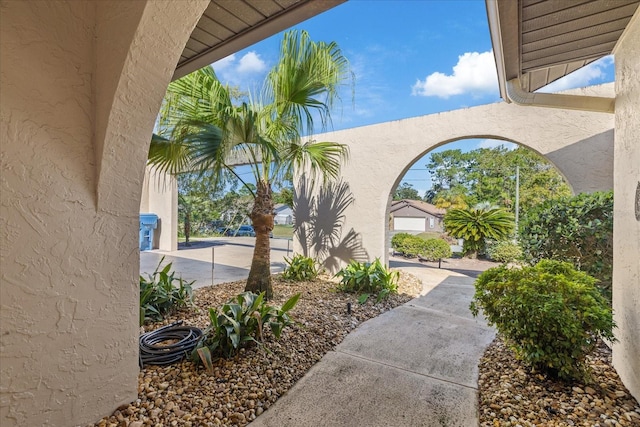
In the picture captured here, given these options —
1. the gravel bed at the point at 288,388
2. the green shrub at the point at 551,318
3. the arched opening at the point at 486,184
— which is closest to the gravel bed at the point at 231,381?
the gravel bed at the point at 288,388

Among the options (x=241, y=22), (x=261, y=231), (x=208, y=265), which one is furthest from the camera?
(x=208, y=265)

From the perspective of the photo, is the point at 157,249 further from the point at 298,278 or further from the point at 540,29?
the point at 540,29

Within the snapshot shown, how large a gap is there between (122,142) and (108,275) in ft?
2.82

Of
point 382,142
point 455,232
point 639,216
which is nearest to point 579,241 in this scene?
point 639,216

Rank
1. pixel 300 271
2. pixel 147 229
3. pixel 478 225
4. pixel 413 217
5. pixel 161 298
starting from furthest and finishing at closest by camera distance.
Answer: pixel 413 217 < pixel 147 229 < pixel 478 225 < pixel 300 271 < pixel 161 298

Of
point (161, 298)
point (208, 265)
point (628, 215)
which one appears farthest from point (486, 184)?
point (161, 298)

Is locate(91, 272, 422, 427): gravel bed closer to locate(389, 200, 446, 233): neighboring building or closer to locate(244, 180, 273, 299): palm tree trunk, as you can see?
locate(244, 180, 273, 299): palm tree trunk

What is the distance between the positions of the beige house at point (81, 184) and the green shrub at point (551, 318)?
0.85 feet

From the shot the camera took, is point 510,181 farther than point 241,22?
Yes

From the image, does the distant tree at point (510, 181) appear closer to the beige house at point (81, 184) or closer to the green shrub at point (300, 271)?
the green shrub at point (300, 271)

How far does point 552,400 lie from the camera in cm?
212

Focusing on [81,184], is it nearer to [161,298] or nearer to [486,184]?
[161,298]

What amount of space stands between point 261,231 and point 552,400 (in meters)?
3.76

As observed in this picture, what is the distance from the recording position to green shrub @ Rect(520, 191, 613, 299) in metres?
3.31
